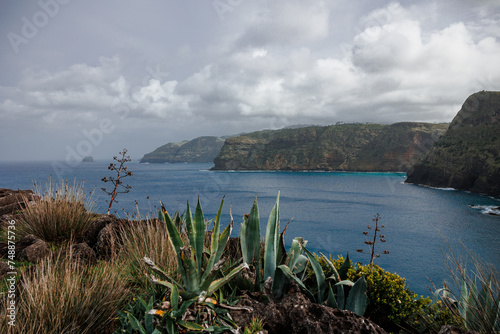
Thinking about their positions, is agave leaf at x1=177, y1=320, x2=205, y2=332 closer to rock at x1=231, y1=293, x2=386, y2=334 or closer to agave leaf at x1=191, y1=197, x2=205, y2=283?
rock at x1=231, y1=293, x2=386, y2=334

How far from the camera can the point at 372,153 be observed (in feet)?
463

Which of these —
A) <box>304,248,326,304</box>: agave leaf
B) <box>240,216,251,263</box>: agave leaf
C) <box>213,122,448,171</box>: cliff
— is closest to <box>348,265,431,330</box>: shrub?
Answer: <box>304,248,326,304</box>: agave leaf

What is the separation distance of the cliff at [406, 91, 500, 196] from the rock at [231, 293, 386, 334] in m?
82.6

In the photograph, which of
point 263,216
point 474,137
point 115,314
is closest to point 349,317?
point 115,314

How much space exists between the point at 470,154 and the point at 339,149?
74.4m

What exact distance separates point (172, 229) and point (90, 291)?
1.01m

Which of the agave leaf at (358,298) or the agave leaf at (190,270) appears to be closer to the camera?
the agave leaf at (190,270)

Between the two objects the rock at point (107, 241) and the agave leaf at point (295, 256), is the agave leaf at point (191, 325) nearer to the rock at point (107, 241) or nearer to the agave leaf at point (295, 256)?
the agave leaf at point (295, 256)

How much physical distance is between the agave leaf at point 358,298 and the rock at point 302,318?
0.50m

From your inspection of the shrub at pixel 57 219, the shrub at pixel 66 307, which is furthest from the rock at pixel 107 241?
the shrub at pixel 66 307

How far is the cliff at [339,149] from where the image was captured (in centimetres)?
13625

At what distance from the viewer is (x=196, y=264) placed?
9.16ft

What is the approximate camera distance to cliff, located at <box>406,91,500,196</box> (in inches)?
2643

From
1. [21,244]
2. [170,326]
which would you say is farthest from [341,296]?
[21,244]
